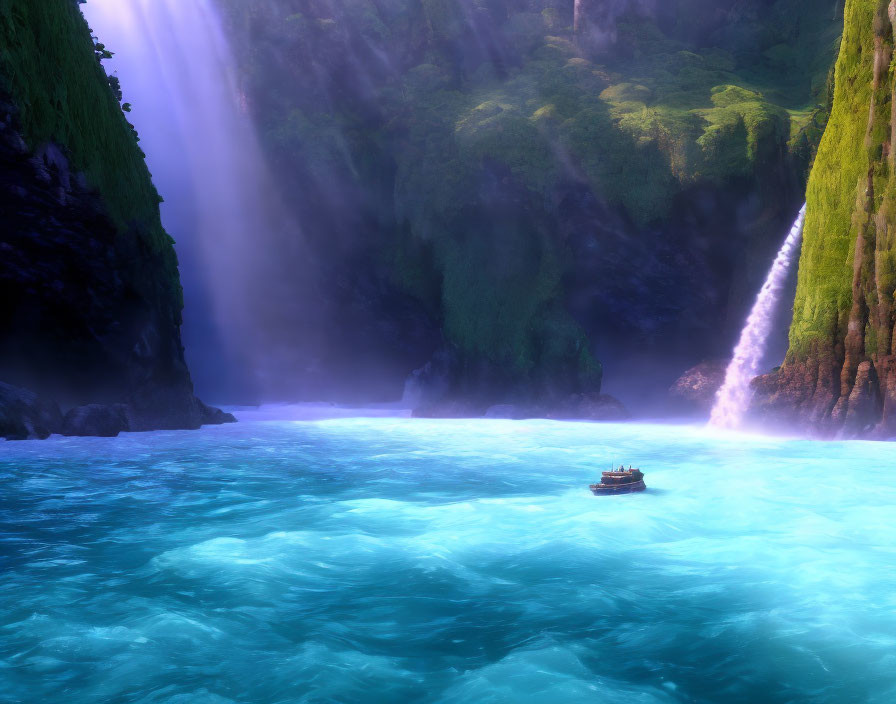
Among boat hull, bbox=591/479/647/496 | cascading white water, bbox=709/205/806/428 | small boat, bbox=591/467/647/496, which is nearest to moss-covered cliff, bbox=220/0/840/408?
cascading white water, bbox=709/205/806/428

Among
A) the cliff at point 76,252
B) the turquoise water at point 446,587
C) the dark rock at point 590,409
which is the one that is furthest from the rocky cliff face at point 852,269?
the cliff at point 76,252

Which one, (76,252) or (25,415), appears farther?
(76,252)

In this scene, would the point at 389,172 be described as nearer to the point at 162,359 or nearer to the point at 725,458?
the point at 162,359

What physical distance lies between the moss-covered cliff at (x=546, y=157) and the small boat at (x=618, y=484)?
88.8ft

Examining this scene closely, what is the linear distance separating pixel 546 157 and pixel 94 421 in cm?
2834

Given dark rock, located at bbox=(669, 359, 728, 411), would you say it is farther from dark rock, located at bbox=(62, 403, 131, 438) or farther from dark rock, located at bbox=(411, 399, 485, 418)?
dark rock, located at bbox=(62, 403, 131, 438)

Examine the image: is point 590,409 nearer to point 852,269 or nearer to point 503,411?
point 503,411

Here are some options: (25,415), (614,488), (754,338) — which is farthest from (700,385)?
(25,415)

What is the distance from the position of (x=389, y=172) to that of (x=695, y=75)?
67.8 feet

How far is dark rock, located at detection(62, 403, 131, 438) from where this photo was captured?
27719mm

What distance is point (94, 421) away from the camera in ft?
92.4

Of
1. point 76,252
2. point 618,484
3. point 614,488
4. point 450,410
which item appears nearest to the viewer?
point 614,488

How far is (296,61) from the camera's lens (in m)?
49.1

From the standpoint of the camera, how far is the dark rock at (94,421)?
27719mm
